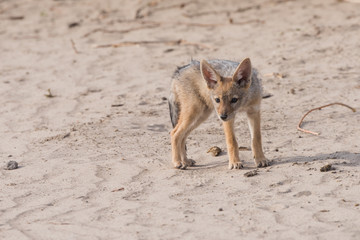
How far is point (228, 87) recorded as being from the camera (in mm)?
6445

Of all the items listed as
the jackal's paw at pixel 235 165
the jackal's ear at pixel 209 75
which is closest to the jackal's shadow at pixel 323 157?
the jackal's paw at pixel 235 165

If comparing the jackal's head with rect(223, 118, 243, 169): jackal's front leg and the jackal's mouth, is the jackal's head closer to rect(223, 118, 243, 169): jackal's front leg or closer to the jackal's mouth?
the jackal's mouth

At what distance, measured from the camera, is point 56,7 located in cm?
1395

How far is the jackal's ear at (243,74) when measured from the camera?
21.0 ft

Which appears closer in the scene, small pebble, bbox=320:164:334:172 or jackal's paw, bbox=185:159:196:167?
small pebble, bbox=320:164:334:172

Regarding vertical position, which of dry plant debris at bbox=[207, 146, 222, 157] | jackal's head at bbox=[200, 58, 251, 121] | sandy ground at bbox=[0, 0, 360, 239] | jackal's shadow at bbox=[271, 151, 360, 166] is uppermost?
jackal's head at bbox=[200, 58, 251, 121]

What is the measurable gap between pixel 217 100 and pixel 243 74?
33 centimetres

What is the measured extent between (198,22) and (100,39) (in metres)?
1.69

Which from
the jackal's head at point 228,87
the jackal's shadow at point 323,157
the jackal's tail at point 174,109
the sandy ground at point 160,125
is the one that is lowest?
the jackal's shadow at point 323,157

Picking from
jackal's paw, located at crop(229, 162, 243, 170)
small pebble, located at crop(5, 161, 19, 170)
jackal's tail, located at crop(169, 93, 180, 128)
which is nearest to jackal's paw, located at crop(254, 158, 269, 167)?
jackal's paw, located at crop(229, 162, 243, 170)

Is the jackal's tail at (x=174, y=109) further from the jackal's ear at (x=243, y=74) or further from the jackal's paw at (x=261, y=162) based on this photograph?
the jackal's paw at (x=261, y=162)

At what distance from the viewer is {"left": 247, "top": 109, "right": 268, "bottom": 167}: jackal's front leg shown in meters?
6.45

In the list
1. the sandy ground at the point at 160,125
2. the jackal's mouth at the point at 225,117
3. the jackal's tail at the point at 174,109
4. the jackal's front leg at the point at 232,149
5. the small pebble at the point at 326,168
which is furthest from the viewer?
the jackal's tail at the point at 174,109

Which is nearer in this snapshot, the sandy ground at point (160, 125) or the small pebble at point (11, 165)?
the sandy ground at point (160, 125)
